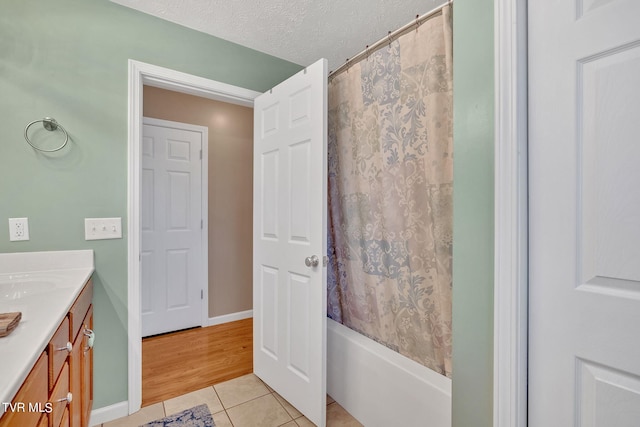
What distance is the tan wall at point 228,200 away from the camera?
3.06m

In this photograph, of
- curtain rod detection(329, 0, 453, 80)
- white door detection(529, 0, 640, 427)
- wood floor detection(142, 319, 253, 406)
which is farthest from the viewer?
wood floor detection(142, 319, 253, 406)

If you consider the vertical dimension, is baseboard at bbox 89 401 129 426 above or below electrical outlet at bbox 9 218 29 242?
below

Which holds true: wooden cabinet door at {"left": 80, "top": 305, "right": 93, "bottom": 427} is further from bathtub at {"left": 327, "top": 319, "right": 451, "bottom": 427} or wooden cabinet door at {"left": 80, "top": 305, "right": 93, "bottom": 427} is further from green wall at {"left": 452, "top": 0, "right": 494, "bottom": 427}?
green wall at {"left": 452, "top": 0, "right": 494, "bottom": 427}

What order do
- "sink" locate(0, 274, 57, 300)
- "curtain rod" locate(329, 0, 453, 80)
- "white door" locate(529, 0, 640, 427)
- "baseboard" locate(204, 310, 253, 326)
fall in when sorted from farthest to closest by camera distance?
"baseboard" locate(204, 310, 253, 326)
"curtain rod" locate(329, 0, 453, 80)
"sink" locate(0, 274, 57, 300)
"white door" locate(529, 0, 640, 427)

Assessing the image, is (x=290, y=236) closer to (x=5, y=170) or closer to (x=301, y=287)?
(x=301, y=287)

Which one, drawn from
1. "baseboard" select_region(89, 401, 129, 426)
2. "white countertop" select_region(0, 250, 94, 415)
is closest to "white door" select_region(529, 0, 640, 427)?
"white countertop" select_region(0, 250, 94, 415)

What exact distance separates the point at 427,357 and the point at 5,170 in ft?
7.29

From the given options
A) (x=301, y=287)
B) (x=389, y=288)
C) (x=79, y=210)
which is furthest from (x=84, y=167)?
(x=389, y=288)

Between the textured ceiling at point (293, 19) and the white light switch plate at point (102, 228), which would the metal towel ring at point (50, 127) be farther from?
the textured ceiling at point (293, 19)

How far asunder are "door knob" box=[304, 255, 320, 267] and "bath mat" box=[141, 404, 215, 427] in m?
1.02

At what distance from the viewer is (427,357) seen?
1405 millimetres

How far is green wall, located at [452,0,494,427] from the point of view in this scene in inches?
39.0

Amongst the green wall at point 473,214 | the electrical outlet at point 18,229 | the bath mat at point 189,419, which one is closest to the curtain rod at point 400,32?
the green wall at point 473,214

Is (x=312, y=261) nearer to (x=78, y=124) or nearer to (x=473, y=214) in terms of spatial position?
(x=473, y=214)
